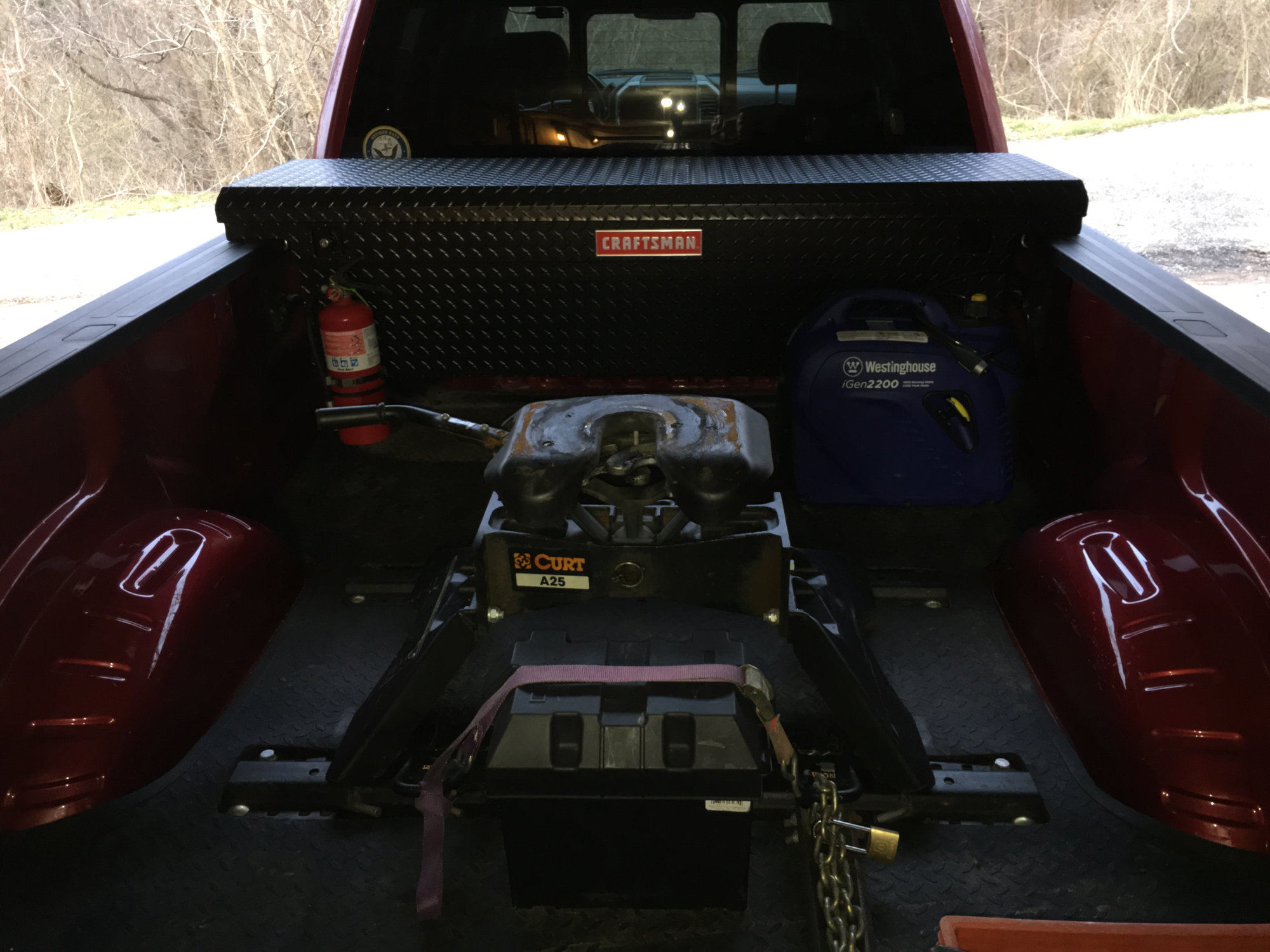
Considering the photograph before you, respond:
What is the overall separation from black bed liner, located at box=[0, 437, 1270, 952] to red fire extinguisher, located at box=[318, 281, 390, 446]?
2.95 feet

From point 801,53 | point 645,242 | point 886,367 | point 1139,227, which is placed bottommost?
point 1139,227

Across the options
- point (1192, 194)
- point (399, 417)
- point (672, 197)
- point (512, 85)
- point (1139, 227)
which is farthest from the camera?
point (1192, 194)

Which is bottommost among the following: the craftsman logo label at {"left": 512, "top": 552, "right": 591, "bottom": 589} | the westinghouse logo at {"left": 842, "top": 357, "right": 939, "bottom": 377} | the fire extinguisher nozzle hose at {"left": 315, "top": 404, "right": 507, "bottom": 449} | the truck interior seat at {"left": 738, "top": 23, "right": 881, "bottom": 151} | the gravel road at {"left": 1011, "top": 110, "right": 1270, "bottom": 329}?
the gravel road at {"left": 1011, "top": 110, "right": 1270, "bottom": 329}

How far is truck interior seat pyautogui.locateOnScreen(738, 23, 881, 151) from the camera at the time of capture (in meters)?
2.63

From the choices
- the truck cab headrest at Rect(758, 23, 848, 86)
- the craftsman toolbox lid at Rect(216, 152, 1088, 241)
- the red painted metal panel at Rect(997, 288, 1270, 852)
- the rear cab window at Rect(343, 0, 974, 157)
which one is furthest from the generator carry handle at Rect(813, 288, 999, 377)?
the truck cab headrest at Rect(758, 23, 848, 86)

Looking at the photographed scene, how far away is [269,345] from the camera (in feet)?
7.74

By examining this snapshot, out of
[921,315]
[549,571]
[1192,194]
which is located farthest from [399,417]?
[1192,194]

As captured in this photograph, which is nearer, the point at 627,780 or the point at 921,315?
the point at 627,780

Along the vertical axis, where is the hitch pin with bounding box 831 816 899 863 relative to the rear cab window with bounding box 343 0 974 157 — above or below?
below

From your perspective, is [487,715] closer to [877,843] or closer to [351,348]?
[877,843]

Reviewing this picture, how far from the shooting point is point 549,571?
56.4 inches

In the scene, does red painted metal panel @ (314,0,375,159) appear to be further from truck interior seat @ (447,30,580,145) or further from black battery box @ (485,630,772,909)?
black battery box @ (485,630,772,909)

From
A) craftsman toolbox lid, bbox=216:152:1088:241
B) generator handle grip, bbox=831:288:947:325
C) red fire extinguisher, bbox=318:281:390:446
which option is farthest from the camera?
red fire extinguisher, bbox=318:281:390:446

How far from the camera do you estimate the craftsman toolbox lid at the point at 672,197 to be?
217 cm
